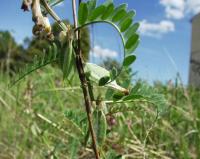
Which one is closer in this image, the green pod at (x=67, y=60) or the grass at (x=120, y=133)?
the green pod at (x=67, y=60)

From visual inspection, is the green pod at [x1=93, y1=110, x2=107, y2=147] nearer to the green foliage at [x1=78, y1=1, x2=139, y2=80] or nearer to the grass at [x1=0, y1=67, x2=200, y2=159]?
the green foliage at [x1=78, y1=1, x2=139, y2=80]

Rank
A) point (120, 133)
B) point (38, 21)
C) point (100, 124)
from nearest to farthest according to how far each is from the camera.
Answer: point (38, 21), point (100, 124), point (120, 133)

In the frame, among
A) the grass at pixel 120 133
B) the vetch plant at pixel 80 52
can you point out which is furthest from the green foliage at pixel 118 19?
the grass at pixel 120 133

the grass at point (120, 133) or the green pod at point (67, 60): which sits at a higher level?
the green pod at point (67, 60)

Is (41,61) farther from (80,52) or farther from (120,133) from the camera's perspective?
(120,133)

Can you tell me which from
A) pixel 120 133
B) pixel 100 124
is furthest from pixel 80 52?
pixel 120 133

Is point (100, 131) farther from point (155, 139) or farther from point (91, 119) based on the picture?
point (155, 139)

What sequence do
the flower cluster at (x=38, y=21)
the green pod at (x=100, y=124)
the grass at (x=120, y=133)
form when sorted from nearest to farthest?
the flower cluster at (x=38, y=21)
the green pod at (x=100, y=124)
the grass at (x=120, y=133)

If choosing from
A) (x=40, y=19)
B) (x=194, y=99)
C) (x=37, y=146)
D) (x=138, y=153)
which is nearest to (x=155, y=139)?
(x=138, y=153)

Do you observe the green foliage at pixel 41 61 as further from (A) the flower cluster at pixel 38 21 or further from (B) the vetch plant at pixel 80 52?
(A) the flower cluster at pixel 38 21
